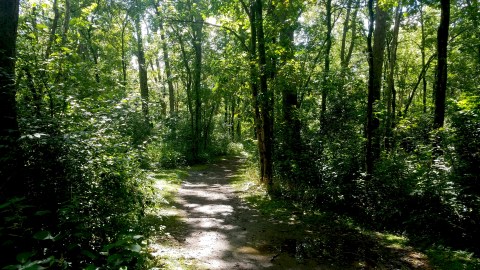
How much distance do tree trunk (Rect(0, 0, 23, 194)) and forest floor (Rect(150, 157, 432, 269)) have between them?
2.62 metres

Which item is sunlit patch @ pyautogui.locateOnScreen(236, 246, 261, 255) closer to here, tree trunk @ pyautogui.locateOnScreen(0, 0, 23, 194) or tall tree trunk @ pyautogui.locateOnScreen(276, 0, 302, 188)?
tree trunk @ pyautogui.locateOnScreen(0, 0, 23, 194)

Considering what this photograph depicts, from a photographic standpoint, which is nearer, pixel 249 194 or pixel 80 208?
pixel 80 208

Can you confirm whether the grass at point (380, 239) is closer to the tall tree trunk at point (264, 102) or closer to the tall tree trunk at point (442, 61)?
the tall tree trunk at point (264, 102)

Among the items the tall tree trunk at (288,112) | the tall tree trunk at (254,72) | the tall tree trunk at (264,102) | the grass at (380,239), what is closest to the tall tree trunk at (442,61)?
the grass at (380,239)

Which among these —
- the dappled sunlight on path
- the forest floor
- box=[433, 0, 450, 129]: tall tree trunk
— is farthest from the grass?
box=[433, 0, 450, 129]: tall tree trunk

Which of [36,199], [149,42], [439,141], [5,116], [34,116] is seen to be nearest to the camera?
[36,199]

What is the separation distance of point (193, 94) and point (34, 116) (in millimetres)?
16276

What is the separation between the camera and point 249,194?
11.1m

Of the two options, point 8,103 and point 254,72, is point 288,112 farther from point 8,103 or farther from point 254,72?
point 8,103

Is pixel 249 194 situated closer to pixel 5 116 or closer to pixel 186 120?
pixel 5 116

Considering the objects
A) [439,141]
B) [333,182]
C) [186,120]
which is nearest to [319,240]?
[333,182]

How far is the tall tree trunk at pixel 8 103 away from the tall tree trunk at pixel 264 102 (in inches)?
277

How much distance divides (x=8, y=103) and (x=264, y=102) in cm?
769

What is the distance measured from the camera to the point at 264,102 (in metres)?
10.7
